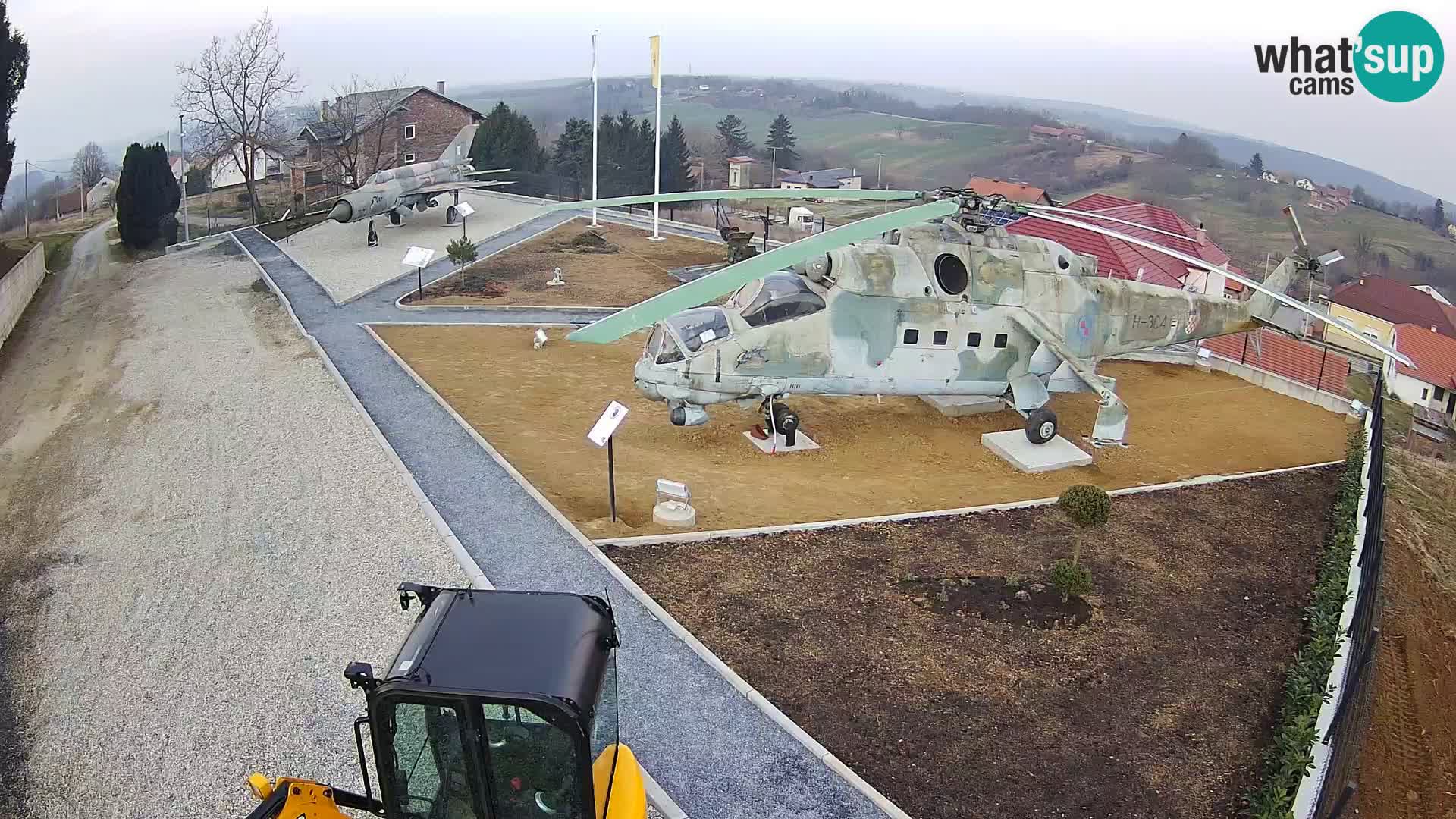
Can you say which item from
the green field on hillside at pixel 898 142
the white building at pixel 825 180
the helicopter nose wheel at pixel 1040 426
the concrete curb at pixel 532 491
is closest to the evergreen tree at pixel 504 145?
the white building at pixel 825 180

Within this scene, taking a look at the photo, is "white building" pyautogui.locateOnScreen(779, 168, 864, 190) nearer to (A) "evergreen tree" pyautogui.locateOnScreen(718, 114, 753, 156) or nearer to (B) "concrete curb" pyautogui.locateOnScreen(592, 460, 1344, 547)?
(A) "evergreen tree" pyautogui.locateOnScreen(718, 114, 753, 156)

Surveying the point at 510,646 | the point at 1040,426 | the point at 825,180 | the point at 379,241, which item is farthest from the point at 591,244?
the point at 825,180

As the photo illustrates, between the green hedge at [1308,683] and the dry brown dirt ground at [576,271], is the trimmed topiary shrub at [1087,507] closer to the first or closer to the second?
the green hedge at [1308,683]

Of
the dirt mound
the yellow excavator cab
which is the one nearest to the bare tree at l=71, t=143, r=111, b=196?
the dirt mound

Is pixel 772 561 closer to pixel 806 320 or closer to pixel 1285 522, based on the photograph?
pixel 806 320

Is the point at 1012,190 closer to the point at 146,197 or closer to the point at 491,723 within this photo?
the point at 146,197

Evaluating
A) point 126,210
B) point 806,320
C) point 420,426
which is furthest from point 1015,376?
point 126,210
